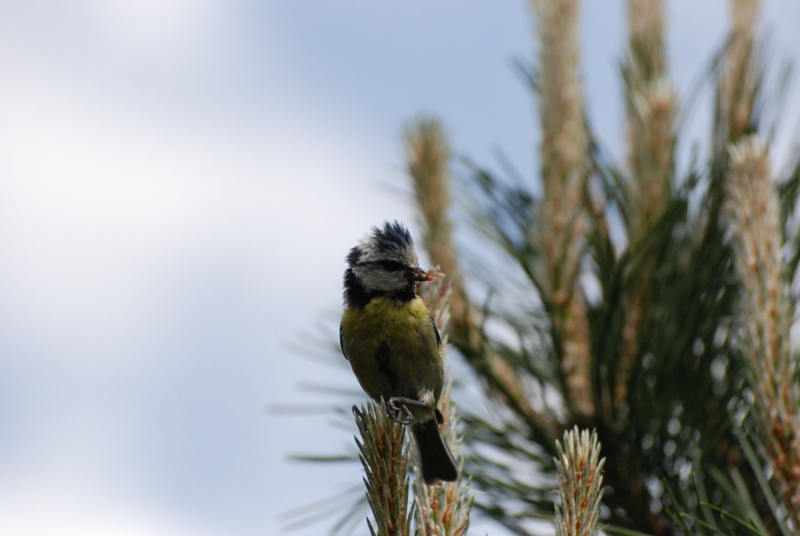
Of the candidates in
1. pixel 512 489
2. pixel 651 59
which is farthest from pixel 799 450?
pixel 651 59

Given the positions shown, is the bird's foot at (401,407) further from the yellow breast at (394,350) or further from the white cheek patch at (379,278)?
the white cheek patch at (379,278)

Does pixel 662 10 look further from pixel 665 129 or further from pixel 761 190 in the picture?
pixel 761 190

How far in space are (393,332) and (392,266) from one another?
291 millimetres

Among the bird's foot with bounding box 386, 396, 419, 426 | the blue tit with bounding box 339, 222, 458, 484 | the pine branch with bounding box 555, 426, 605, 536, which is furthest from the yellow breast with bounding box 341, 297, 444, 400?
the pine branch with bounding box 555, 426, 605, 536

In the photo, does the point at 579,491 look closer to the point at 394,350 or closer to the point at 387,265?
the point at 394,350

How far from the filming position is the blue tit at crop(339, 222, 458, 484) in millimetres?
2875

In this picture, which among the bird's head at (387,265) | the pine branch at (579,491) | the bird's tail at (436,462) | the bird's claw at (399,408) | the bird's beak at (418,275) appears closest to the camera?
the pine branch at (579,491)

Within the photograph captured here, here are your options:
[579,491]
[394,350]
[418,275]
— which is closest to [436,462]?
[579,491]

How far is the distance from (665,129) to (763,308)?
3.14 ft

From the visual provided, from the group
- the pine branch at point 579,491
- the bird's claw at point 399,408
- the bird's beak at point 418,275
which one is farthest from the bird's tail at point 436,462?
the bird's beak at point 418,275

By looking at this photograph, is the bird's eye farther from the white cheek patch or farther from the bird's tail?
the bird's tail

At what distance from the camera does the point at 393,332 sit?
2963 millimetres

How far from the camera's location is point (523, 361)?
10.4 ft

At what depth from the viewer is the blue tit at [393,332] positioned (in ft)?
9.43
